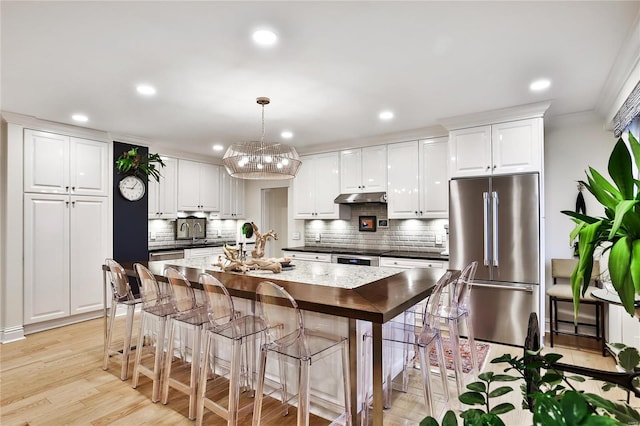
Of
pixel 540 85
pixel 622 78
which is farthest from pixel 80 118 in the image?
pixel 622 78

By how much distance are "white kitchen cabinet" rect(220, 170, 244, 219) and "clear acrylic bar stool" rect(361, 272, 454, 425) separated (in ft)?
15.5

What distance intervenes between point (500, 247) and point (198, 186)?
16.2 feet

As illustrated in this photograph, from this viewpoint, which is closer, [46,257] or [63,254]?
[46,257]

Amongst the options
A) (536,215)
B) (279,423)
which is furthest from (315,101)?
(279,423)

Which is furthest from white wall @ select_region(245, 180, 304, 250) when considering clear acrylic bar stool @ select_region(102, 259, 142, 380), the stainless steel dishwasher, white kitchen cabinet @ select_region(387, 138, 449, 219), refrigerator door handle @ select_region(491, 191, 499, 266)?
refrigerator door handle @ select_region(491, 191, 499, 266)

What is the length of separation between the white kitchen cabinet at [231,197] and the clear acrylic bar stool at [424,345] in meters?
4.73

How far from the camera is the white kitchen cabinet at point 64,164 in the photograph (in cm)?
414

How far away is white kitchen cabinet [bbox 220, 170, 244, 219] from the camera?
263 inches

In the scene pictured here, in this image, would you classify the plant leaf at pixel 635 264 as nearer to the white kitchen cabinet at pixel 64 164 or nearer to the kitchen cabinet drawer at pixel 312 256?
the kitchen cabinet drawer at pixel 312 256

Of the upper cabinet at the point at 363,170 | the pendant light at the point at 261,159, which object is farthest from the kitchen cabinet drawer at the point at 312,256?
the pendant light at the point at 261,159

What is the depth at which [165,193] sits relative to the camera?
5668mm

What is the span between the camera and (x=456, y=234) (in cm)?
403

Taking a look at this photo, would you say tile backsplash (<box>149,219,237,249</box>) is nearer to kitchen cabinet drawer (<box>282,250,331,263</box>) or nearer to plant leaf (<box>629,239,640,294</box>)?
kitchen cabinet drawer (<box>282,250,331,263</box>)

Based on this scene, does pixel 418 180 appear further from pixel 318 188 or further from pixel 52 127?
pixel 52 127
